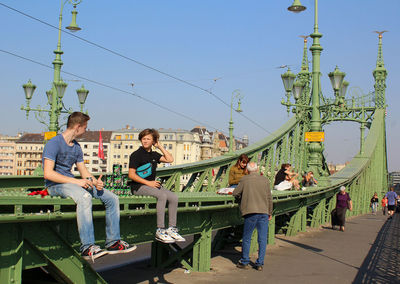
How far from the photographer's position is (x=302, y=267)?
8.62 metres

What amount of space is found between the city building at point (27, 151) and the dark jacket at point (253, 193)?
148 meters

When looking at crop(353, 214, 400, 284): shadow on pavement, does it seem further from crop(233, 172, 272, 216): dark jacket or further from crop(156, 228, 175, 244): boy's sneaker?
crop(156, 228, 175, 244): boy's sneaker

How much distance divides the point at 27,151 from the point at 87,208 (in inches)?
6073

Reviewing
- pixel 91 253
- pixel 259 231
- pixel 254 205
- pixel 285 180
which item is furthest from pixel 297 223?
pixel 91 253

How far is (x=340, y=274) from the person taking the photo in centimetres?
812

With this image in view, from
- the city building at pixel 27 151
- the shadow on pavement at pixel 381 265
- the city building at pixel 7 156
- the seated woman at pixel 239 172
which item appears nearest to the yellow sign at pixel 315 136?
the shadow on pavement at pixel 381 265

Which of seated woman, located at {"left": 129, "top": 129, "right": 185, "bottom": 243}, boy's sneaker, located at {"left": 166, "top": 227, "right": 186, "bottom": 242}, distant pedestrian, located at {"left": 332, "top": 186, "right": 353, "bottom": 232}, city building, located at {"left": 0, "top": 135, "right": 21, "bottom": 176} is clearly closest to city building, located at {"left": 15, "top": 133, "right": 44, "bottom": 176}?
city building, located at {"left": 0, "top": 135, "right": 21, "bottom": 176}

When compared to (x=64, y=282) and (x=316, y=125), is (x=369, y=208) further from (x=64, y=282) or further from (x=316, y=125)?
(x=64, y=282)

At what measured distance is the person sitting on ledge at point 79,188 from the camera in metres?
4.72

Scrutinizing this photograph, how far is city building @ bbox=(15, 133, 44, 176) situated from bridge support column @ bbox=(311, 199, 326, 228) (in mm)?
140422

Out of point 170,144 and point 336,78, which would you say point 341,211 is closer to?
point 336,78

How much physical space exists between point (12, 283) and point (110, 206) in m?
1.11

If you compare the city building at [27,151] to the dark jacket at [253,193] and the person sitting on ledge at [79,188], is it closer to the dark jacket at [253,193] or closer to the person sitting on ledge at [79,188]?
the dark jacket at [253,193]

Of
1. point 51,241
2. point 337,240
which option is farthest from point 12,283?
point 337,240
